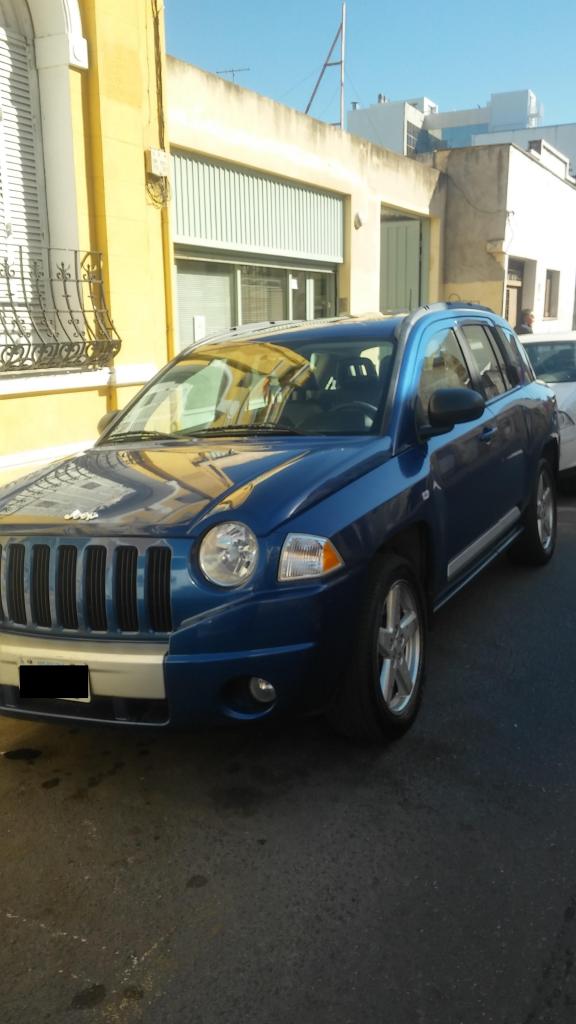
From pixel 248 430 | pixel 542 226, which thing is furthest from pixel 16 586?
pixel 542 226

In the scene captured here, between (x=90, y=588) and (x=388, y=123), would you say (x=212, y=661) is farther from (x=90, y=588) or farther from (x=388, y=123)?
(x=388, y=123)

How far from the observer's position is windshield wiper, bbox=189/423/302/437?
4.03m

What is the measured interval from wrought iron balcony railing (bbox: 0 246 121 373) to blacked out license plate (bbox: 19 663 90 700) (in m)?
4.92

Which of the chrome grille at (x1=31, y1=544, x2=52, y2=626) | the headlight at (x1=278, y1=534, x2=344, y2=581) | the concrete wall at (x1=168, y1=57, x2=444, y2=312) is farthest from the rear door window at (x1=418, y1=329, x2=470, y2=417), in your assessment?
the concrete wall at (x1=168, y1=57, x2=444, y2=312)

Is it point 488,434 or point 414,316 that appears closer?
point 414,316

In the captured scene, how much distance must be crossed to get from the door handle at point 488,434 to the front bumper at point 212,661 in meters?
1.88

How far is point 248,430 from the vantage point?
4.10 meters

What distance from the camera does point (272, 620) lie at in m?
3.00

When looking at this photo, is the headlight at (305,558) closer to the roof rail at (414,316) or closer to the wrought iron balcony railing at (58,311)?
the roof rail at (414,316)

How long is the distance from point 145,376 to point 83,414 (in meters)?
1.02

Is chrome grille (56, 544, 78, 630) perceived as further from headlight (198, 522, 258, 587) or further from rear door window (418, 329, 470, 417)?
rear door window (418, 329, 470, 417)

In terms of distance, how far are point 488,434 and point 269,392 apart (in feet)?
4.12

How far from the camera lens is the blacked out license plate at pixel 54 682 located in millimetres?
3033

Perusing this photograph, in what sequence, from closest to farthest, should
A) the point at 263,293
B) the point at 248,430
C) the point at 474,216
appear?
1. the point at 248,430
2. the point at 263,293
3. the point at 474,216
